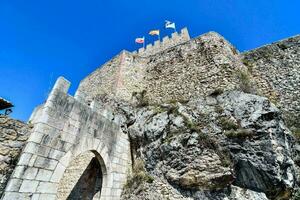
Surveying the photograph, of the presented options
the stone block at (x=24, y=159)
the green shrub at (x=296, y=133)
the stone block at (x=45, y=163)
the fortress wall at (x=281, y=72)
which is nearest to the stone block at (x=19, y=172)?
the stone block at (x=24, y=159)

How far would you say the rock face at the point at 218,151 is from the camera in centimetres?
563

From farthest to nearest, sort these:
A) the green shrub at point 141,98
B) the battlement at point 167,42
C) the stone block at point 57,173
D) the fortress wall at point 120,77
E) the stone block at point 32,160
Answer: the battlement at point 167,42 → the fortress wall at point 120,77 → the green shrub at point 141,98 → the stone block at point 57,173 → the stone block at point 32,160

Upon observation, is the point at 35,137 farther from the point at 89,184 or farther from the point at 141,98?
the point at 141,98

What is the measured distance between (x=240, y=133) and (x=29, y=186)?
6197mm

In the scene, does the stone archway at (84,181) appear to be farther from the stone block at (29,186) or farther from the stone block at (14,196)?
the stone block at (14,196)

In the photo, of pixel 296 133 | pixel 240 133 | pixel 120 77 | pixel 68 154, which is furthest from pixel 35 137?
pixel 296 133

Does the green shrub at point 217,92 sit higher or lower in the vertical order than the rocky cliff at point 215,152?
higher

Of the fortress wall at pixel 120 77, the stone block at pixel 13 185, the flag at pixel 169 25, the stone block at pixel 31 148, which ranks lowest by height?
the stone block at pixel 13 185

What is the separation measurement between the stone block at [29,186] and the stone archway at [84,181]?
313 cm

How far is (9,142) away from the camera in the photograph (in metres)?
5.00

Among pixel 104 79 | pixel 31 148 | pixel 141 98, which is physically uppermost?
pixel 104 79

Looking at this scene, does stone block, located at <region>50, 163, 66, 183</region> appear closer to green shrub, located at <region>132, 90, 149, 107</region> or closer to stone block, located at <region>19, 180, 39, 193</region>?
stone block, located at <region>19, 180, 39, 193</region>

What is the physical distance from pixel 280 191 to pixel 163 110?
4799 mm

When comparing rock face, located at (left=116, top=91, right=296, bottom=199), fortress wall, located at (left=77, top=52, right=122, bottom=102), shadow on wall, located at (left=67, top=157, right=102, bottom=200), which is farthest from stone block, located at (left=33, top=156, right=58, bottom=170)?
fortress wall, located at (left=77, top=52, right=122, bottom=102)
